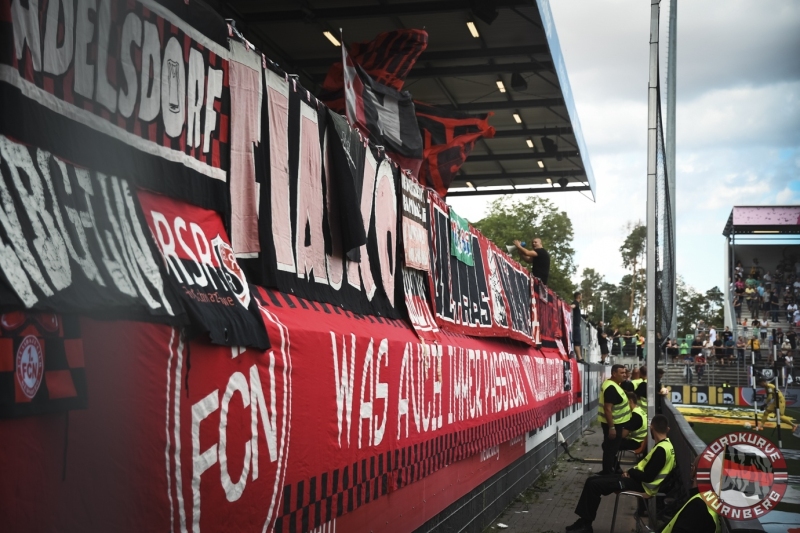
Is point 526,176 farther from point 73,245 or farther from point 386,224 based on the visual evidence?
point 73,245

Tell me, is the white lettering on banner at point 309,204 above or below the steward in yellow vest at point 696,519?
above

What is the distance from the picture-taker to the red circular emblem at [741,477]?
501 centimetres

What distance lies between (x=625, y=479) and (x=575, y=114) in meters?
11.4

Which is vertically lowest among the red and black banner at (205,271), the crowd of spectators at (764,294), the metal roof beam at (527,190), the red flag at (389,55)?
the red and black banner at (205,271)

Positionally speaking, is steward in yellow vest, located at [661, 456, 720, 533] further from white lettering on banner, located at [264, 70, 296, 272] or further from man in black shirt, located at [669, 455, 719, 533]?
white lettering on banner, located at [264, 70, 296, 272]

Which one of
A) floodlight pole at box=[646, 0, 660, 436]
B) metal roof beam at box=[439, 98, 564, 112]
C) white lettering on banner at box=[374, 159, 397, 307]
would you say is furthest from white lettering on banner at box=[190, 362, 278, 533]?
metal roof beam at box=[439, 98, 564, 112]

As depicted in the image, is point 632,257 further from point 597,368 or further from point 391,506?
point 391,506

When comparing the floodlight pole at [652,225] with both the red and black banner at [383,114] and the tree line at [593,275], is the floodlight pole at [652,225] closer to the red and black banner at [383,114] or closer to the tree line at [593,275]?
the red and black banner at [383,114]

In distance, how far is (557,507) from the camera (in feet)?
44.4

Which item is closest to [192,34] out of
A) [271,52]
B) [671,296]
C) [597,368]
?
[271,52]

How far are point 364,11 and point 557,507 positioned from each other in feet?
26.8

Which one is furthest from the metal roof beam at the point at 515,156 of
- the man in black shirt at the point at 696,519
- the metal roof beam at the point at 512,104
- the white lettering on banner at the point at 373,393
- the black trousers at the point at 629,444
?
the white lettering on banner at the point at 373,393

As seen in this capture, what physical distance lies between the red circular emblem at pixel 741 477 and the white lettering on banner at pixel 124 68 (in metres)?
3.14

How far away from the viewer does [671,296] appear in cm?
1970
